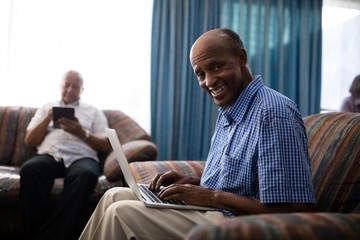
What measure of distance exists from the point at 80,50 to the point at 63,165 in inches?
44.6

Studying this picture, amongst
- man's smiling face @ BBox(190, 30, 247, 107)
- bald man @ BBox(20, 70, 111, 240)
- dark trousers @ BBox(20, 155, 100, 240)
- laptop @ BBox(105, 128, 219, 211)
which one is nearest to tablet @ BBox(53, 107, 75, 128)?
bald man @ BBox(20, 70, 111, 240)

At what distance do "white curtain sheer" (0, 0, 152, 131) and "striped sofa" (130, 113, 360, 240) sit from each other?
56.8 inches

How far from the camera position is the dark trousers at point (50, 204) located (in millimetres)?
1954

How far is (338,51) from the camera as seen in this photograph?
3.65 metres

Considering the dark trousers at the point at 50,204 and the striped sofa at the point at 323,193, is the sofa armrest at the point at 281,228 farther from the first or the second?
the dark trousers at the point at 50,204

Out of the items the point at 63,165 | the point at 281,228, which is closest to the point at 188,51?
the point at 63,165

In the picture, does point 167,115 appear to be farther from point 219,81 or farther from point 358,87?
point 219,81

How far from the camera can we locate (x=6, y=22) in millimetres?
2980

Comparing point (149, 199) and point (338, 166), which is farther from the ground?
point (338, 166)

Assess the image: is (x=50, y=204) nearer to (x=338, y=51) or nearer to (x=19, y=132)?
(x=19, y=132)

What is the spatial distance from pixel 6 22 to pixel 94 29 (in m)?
0.68

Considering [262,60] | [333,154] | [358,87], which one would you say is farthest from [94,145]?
[358,87]

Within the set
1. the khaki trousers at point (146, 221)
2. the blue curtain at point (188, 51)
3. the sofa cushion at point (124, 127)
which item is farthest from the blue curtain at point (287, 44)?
the khaki trousers at point (146, 221)

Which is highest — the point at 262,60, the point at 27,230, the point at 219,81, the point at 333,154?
the point at 262,60
